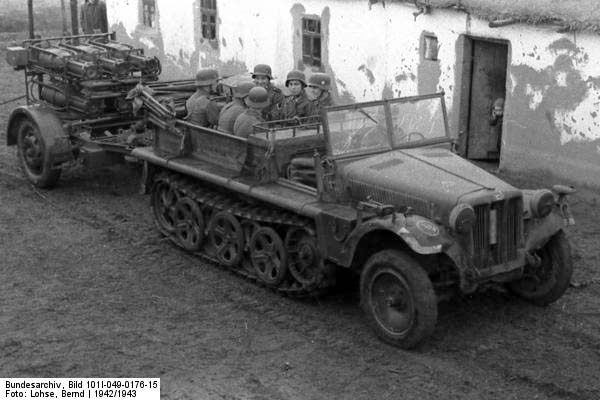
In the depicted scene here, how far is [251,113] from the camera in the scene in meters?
9.43

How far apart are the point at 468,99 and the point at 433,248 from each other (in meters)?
6.79

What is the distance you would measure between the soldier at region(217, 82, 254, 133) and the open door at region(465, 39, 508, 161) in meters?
4.81

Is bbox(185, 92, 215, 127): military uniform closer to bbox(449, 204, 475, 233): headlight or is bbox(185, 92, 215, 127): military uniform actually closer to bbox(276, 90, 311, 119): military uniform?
bbox(276, 90, 311, 119): military uniform

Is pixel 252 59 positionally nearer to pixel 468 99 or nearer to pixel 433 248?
pixel 468 99

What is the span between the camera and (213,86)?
1086 cm

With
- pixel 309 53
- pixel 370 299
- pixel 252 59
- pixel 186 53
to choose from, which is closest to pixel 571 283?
pixel 370 299

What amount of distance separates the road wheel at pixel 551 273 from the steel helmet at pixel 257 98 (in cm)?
303

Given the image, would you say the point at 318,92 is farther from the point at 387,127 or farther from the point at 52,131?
the point at 52,131

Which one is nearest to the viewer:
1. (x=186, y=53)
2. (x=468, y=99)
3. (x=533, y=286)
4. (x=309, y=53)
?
(x=533, y=286)

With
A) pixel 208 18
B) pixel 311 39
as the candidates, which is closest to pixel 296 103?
pixel 311 39

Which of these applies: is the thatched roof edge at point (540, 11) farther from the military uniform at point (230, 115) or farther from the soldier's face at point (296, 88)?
the military uniform at point (230, 115)

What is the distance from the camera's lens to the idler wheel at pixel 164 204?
33.9 feet

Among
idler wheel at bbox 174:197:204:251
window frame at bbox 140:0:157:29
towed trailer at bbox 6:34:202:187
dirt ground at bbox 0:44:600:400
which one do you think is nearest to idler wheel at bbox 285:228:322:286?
dirt ground at bbox 0:44:600:400

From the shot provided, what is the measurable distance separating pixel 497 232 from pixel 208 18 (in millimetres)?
11536
